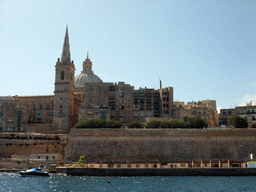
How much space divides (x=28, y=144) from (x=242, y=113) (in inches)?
1647

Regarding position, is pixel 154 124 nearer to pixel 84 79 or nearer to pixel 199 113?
pixel 199 113

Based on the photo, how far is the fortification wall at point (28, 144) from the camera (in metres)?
56.3

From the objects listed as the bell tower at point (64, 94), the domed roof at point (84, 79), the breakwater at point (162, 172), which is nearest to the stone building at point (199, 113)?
the bell tower at point (64, 94)

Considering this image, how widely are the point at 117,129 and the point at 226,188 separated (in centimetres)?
2494

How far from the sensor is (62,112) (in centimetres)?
6525

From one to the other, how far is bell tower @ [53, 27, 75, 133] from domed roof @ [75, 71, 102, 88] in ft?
47.4

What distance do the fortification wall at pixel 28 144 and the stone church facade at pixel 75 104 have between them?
6.82 meters

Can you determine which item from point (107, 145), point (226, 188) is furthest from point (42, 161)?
point (226, 188)

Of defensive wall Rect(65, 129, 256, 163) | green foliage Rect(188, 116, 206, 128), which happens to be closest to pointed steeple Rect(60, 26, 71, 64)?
defensive wall Rect(65, 129, 256, 163)

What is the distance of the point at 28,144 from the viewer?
5672cm

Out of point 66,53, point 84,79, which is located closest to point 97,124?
point 66,53

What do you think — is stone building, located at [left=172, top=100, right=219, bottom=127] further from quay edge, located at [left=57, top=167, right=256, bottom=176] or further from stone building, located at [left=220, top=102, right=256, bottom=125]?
quay edge, located at [left=57, top=167, right=256, bottom=176]

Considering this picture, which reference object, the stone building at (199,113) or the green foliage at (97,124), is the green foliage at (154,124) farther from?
the stone building at (199,113)

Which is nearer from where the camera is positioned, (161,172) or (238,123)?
(161,172)
